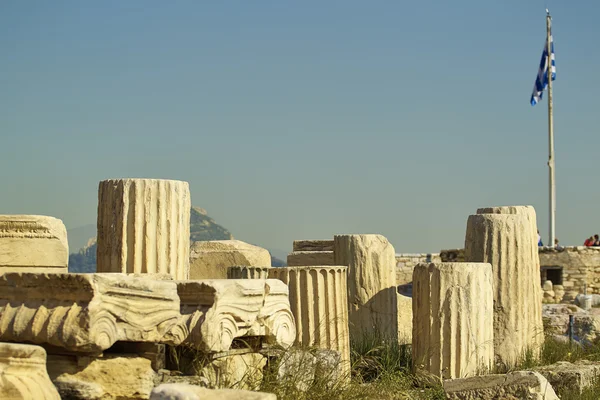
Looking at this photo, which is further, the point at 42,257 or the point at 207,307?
the point at 42,257

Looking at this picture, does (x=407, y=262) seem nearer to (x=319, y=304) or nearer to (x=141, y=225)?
(x=319, y=304)

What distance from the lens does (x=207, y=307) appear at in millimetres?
6582

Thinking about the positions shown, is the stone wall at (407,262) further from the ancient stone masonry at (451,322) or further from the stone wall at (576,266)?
the ancient stone masonry at (451,322)

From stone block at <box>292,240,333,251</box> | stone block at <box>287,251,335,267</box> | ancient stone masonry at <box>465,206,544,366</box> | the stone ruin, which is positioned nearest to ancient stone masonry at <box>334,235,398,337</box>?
the stone ruin

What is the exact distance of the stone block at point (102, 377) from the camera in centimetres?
596

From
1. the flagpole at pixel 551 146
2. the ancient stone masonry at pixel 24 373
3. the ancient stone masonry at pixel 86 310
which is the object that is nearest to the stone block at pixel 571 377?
the ancient stone masonry at pixel 86 310

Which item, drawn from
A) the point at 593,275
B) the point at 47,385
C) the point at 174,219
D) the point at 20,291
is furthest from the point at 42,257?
the point at 593,275

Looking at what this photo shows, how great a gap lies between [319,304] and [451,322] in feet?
4.28

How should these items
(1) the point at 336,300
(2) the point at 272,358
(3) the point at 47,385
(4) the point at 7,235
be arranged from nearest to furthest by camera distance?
(3) the point at 47,385 → (2) the point at 272,358 → (4) the point at 7,235 → (1) the point at 336,300

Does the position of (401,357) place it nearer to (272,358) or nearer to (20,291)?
(272,358)

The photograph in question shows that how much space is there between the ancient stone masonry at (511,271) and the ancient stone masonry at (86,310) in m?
5.03

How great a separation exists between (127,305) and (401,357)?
472 centimetres

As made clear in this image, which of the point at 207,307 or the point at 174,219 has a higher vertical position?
the point at 174,219

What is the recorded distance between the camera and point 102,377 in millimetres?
6090
